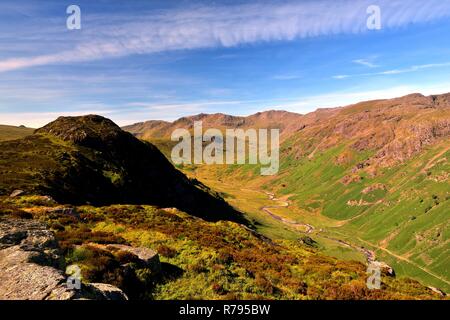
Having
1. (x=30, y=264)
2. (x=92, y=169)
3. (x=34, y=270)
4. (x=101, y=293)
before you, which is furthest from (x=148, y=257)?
(x=92, y=169)

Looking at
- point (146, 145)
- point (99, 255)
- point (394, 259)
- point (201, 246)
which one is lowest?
point (394, 259)

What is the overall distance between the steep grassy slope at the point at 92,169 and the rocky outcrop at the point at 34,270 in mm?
49931

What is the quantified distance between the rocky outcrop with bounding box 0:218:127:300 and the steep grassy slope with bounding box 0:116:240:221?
1966 inches

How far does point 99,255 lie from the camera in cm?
2416

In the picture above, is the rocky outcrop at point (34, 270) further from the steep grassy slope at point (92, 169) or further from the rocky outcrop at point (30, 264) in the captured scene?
the steep grassy slope at point (92, 169)

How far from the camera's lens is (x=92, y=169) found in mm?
100438

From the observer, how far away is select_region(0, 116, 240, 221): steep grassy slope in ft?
262

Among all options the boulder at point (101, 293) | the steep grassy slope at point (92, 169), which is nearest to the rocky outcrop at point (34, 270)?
the boulder at point (101, 293)

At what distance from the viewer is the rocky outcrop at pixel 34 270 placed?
16078 mm

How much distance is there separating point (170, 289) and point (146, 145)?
4809 inches

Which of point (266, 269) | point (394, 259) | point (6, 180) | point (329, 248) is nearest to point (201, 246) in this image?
point (266, 269)

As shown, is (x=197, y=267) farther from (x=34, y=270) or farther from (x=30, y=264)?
(x=34, y=270)

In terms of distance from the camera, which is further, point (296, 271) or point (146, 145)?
point (146, 145)
